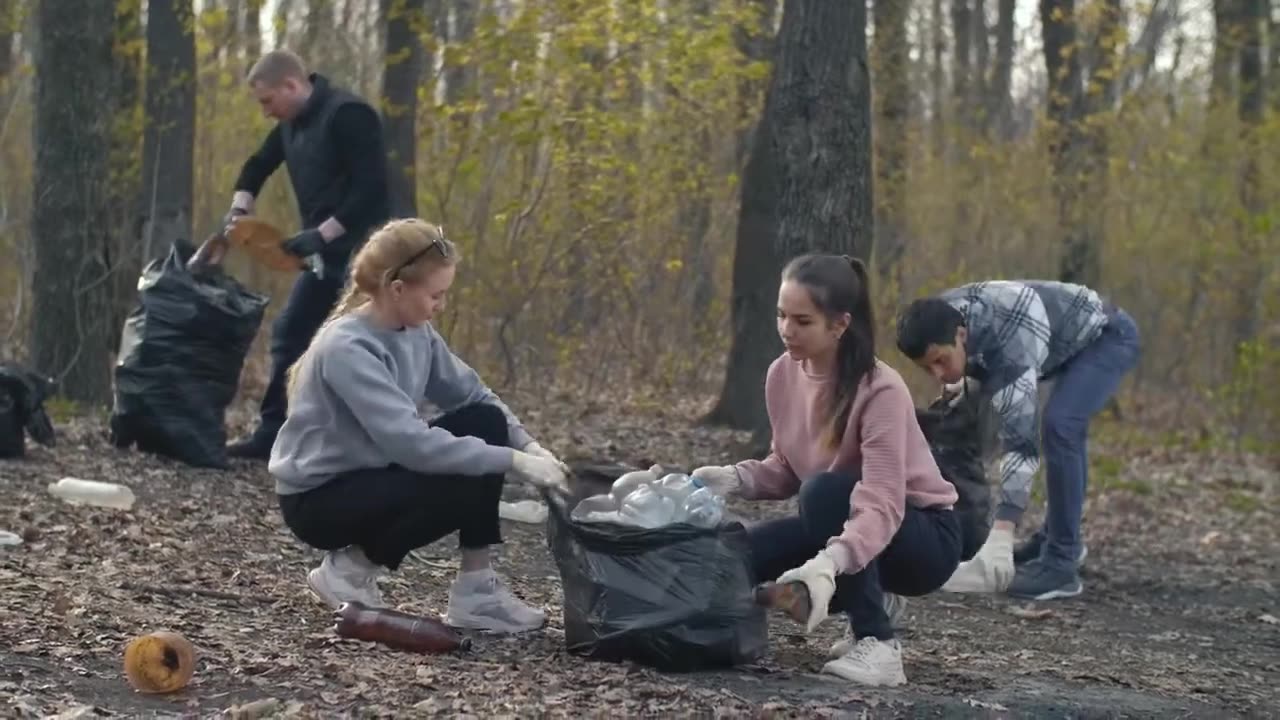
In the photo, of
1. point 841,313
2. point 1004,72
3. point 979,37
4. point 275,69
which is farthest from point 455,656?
point 979,37

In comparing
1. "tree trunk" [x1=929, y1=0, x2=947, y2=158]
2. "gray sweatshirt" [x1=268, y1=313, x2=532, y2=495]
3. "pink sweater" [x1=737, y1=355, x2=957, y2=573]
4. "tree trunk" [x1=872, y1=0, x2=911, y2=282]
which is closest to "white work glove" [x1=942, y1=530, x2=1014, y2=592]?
"pink sweater" [x1=737, y1=355, x2=957, y2=573]

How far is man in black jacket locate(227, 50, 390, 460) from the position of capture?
7.80m

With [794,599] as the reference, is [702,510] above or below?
above

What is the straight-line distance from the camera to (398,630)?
4855 millimetres

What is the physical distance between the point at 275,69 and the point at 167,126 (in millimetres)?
2849

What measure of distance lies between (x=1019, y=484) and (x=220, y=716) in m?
3.48

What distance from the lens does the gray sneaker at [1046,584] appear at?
745 centimetres

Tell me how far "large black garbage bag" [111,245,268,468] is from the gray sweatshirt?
10.5 ft

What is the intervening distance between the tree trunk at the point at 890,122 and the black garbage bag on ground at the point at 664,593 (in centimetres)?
1012

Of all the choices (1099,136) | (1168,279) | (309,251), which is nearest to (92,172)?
(309,251)

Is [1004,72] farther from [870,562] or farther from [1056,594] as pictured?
[870,562]

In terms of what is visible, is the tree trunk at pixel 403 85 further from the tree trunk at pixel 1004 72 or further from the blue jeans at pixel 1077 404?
the tree trunk at pixel 1004 72

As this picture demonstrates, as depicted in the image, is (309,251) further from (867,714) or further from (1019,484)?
(867,714)

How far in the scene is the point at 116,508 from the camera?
7098 mm
